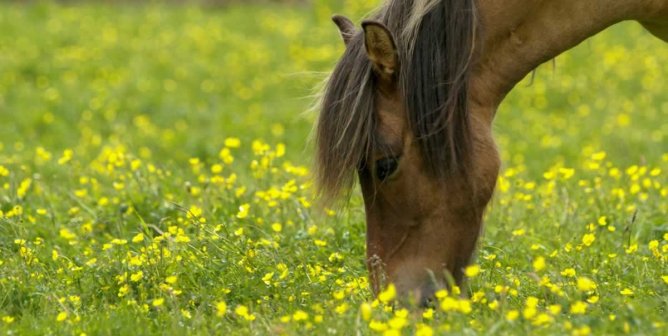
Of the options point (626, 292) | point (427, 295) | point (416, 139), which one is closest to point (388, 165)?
point (416, 139)

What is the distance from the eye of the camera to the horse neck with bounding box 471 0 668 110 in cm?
453

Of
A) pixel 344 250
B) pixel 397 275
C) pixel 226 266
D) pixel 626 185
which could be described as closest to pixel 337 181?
pixel 397 275

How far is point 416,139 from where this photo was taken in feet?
14.3

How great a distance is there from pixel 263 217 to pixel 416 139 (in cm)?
186

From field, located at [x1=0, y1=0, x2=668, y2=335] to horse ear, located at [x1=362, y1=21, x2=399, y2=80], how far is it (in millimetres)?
521

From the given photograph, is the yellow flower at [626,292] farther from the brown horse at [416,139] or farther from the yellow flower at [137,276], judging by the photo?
the yellow flower at [137,276]

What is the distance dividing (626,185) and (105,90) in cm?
727

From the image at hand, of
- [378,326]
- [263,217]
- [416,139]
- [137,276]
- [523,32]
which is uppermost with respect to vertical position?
[523,32]

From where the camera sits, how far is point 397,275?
4.33 metres

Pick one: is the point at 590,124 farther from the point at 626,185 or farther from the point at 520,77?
the point at 520,77

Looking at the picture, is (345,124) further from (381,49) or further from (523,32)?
(523,32)

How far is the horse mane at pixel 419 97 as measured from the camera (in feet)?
14.2

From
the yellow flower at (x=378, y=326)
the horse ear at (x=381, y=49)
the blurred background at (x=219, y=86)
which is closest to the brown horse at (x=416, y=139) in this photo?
the horse ear at (x=381, y=49)

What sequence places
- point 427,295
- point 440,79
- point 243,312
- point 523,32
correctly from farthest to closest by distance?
point 523,32 < point 440,79 < point 427,295 < point 243,312
